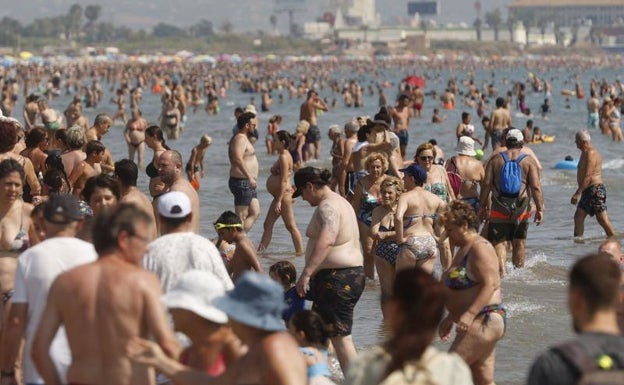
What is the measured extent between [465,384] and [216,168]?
22102 mm

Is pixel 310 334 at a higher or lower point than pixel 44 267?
lower

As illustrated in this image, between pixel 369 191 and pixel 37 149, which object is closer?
pixel 37 149

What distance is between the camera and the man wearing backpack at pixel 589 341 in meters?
4.13

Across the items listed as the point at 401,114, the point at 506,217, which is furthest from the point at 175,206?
the point at 401,114

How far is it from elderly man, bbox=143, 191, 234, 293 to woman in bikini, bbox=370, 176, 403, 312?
3.71 metres

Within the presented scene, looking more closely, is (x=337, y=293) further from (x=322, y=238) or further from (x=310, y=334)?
(x=310, y=334)

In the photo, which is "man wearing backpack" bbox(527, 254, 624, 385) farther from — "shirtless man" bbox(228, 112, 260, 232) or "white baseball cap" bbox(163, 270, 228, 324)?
"shirtless man" bbox(228, 112, 260, 232)

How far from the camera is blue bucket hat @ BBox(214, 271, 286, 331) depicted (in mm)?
4672

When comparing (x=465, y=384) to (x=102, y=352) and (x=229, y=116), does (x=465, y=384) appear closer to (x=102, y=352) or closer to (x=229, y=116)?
(x=102, y=352)

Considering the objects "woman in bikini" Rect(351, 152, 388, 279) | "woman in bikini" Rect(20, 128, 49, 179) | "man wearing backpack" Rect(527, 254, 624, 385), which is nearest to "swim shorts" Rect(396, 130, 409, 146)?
"woman in bikini" Rect(351, 152, 388, 279)

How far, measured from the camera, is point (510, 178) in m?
11.9

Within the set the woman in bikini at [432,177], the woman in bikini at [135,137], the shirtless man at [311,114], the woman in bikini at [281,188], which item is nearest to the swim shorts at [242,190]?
the woman in bikini at [281,188]

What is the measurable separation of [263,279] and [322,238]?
2919mm

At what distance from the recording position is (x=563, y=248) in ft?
49.8
